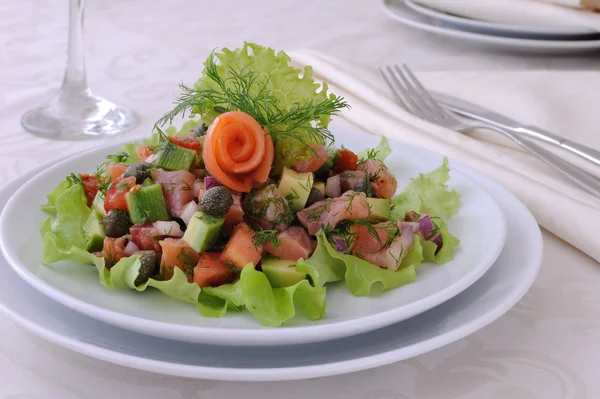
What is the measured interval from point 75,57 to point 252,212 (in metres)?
1.67

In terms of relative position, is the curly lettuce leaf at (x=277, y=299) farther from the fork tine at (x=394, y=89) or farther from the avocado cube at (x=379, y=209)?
the fork tine at (x=394, y=89)

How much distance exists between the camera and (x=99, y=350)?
1396mm

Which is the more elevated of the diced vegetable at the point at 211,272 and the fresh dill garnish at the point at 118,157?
the diced vegetable at the point at 211,272

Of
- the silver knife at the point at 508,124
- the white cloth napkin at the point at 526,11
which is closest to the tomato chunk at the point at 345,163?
the silver knife at the point at 508,124

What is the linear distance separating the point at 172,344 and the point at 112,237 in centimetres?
46

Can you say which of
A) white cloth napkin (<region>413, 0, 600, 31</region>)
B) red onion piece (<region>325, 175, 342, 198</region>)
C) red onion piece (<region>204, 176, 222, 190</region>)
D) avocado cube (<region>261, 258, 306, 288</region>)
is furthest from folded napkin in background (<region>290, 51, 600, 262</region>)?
red onion piece (<region>204, 176, 222, 190</region>)

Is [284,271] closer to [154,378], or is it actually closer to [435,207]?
[154,378]

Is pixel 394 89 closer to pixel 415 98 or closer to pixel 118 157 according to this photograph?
pixel 415 98

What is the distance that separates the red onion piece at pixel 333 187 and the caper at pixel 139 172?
486mm

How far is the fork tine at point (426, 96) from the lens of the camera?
10.2ft

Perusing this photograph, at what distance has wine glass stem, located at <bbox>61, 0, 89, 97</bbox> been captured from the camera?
3166mm

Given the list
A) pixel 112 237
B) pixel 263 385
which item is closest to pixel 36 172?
pixel 112 237

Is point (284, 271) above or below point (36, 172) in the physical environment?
above

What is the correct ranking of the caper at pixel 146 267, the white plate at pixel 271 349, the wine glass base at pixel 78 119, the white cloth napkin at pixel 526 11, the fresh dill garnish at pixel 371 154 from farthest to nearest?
the white cloth napkin at pixel 526 11 → the wine glass base at pixel 78 119 → the fresh dill garnish at pixel 371 154 → the caper at pixel 146 267 → the white plate at pixel 271 349
